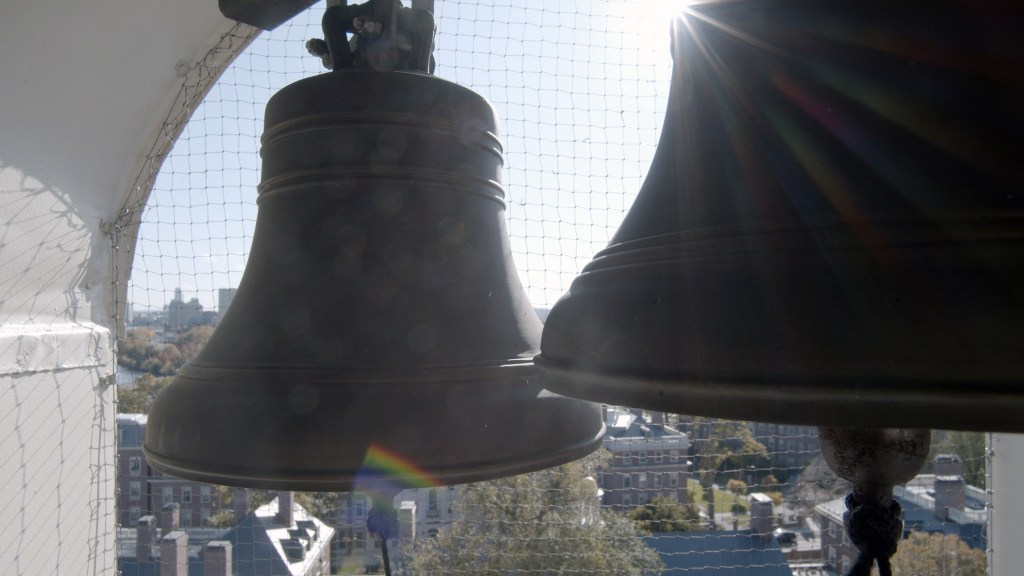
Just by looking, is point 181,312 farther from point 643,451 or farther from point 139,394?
point 643,451

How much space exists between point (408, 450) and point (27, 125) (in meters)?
1.28

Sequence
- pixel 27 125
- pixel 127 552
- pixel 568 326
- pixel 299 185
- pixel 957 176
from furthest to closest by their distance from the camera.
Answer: pixel 127 552 < pixel 27 125 < pixel 299 185 < pixel 568 326 < pixel 957 176

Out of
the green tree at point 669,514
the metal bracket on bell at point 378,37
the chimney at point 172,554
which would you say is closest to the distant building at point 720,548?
the green tree at point 669,514

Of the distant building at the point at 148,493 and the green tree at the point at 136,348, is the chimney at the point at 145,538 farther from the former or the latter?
the green tree at the point at 136,348

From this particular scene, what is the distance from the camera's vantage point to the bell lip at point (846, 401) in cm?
31

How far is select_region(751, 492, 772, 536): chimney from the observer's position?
2991 millimetres

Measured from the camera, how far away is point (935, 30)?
399mm

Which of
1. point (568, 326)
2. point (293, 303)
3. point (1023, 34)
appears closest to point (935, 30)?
point (1023, 34)

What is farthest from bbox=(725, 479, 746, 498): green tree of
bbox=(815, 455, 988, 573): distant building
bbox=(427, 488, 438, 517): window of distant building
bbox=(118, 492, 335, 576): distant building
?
bbox=(118, 492, 335, 576): distant building

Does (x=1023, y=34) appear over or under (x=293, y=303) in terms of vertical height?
over

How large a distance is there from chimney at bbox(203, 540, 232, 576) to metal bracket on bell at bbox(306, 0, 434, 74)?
86.7 inches

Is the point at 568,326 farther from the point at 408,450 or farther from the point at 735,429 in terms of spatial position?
the point at 735,429

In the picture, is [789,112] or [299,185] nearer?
[789,112]

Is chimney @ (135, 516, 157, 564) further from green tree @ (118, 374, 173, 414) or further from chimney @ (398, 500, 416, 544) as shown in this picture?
chimney @ (398, 500, 416, 544)
